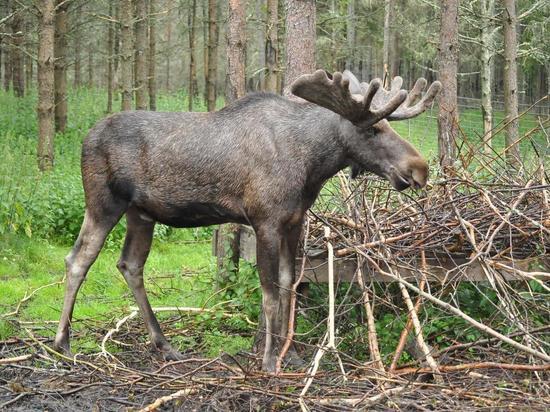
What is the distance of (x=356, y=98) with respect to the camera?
A: 618 cm

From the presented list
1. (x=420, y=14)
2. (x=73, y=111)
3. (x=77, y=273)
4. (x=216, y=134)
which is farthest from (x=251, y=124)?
(x=420, y=14)

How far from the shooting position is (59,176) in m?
14.5

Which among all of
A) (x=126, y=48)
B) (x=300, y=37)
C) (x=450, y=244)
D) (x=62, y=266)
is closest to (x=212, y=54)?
(x=126, y=48)

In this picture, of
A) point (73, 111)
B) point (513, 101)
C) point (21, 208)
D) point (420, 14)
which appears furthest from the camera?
point (420, 14)

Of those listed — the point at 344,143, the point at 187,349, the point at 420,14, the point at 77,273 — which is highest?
the point at 420,14

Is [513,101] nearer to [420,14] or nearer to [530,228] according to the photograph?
[530,228]

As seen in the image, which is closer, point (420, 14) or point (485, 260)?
point (485, 260)

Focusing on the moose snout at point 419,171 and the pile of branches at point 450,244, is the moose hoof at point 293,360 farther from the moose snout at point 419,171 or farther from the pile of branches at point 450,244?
the moose snout at point 419,171

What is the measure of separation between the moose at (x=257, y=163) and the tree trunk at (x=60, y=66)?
1394cm

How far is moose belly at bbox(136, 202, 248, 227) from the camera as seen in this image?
673 cm

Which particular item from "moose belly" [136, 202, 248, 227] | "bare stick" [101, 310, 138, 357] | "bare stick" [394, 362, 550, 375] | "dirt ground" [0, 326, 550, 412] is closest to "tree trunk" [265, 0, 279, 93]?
"bare stick" [101, 310, 138, 357]

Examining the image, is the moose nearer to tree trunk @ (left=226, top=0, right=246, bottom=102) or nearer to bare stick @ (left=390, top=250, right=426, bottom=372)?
bare stick @ (left=390, top=250, right=426, bottom=372)

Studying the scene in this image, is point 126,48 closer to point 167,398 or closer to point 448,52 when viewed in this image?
point 448,52

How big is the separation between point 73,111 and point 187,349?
20430 millimetres
